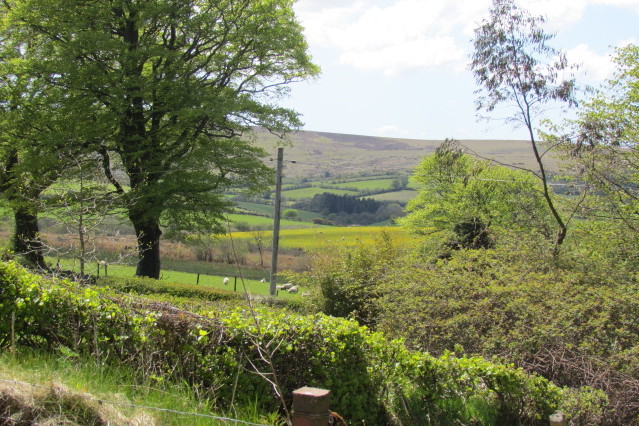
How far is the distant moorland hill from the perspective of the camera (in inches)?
3804

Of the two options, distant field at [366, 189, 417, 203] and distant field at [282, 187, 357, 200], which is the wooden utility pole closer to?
distant field at [282, 187, 357, 200]

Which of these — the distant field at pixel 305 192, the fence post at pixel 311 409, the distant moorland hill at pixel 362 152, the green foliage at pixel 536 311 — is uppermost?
the distant moorland hill at pixel 362 152

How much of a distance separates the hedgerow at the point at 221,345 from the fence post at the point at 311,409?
48.1 inches

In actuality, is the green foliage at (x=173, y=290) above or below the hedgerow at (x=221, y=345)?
below

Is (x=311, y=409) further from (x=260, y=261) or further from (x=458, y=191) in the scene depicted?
(x=458, y=191)

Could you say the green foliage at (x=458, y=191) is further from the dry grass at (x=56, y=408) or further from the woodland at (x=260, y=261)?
the dry grass at (x=56, y=408)

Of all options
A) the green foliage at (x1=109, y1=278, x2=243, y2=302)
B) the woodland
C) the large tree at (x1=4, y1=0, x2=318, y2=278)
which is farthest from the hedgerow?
the large tree at (x1=4, y1=0, x2=318, y2=278)

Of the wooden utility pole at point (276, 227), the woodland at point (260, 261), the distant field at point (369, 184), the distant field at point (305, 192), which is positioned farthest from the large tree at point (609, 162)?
the distant field at point (369, 184)

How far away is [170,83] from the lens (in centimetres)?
2319

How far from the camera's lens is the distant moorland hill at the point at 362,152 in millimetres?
96625

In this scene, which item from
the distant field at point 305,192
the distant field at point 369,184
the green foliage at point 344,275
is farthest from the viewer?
the distant field at point 369,184

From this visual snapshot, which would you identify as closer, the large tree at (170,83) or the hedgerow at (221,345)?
the hedgerow at (221,345)

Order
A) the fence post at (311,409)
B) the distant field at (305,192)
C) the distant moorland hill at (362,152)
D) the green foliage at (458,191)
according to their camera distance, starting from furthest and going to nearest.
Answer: the distant moorland hill at (362,152)
the distant field at (305,192)
the green foliage at (458,191)
the fence post at (311,409)

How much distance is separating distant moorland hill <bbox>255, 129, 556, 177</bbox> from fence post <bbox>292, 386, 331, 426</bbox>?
83460 mm
